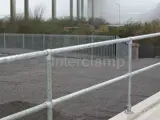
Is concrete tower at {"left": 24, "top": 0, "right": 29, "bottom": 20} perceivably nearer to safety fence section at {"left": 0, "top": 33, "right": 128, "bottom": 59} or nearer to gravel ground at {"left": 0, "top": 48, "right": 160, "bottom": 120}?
safety fence section at {"left": 0, "top": 33, "right": 128, "bottom": 59}

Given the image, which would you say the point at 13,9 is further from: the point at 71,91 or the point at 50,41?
the point at 71,91

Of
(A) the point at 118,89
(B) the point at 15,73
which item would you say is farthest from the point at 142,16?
(A) the point at 118,89

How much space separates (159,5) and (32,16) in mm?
17333

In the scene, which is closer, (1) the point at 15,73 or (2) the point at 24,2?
(1) the point at 15,73

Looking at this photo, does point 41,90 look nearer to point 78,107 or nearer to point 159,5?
point 78,107

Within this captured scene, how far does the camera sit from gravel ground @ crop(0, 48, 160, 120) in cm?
719

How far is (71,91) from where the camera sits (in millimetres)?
9445

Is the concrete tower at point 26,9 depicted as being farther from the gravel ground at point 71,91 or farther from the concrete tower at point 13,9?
the gravel ground at point 71,91

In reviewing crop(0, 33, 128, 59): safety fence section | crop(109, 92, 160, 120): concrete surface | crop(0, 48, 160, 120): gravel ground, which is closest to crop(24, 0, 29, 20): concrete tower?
crop(0, 33, 128, 59): safety fence section

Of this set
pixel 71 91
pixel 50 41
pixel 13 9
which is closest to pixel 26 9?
pixel 13 9

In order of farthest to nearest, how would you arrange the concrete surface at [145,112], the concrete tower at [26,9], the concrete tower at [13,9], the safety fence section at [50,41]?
1. the concrete tower at [13,9]
2. the concrete tower at [26,9]
3. the safety fence section at [50,41]
4. the concrete surface at [145,112]

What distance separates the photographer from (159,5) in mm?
45750

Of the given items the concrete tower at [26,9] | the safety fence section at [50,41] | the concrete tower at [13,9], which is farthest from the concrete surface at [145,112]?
the concrete tower at [13,9]

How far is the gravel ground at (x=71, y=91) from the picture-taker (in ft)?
23.6
